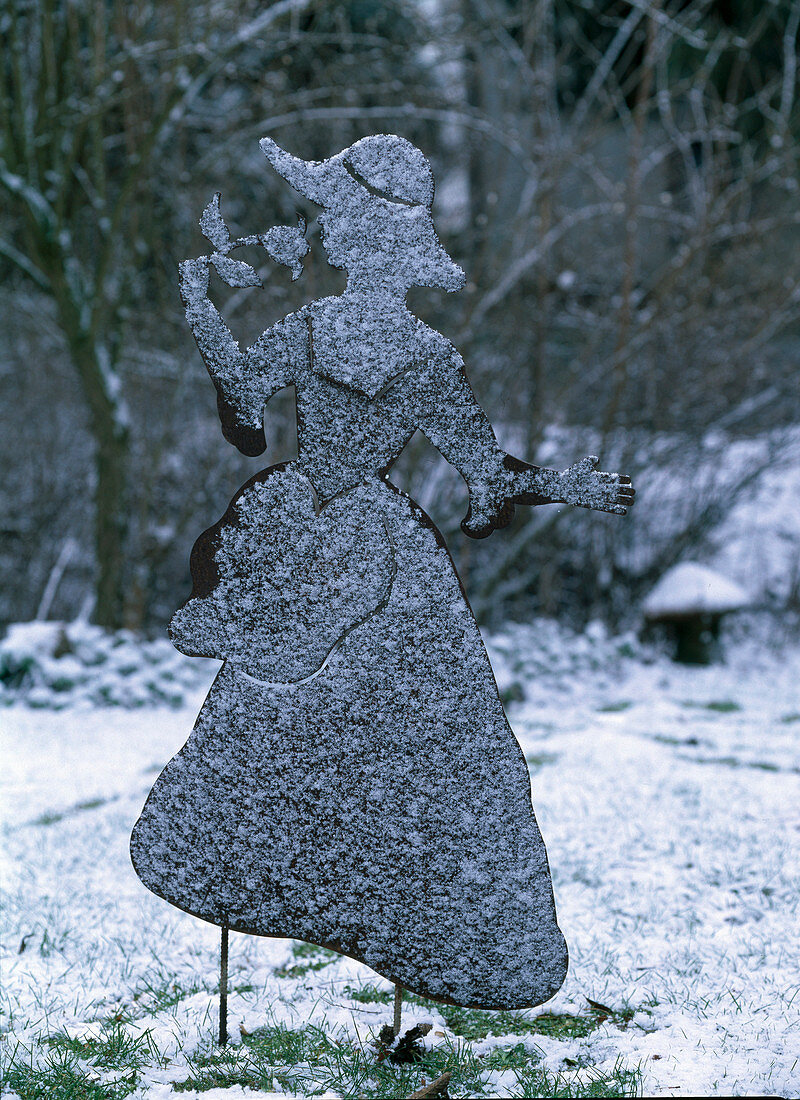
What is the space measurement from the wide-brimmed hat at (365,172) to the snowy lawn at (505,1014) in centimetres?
198

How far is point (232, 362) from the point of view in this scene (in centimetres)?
217

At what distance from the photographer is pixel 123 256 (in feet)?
24.0

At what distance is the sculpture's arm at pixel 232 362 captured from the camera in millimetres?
2158

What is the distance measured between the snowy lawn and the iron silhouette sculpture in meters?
0.27

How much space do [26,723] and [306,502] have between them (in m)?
4.41

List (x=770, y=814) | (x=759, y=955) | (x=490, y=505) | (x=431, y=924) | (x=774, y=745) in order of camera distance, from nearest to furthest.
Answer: (x=431, y=924) → (x=490, y=505) → (x=759, y=955) → (x=770, y=814) → (x=774, y=745)

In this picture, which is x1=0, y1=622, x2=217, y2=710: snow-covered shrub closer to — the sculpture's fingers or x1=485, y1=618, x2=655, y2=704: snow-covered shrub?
x1=485, y1=618, x2=655, y2=704: snow-covered shrub

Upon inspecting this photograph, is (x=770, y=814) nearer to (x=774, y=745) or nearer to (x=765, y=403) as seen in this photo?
(x=774, y=745)

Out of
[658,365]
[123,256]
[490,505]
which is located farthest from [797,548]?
[490,505]

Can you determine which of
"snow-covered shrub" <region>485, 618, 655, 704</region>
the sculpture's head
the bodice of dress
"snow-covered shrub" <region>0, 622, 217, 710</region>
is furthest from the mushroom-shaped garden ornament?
the sculpture's head

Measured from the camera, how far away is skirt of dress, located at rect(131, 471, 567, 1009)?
2.06m

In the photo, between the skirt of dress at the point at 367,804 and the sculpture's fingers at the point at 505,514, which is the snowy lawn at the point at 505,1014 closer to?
the skirt of dress at the point at 367,804

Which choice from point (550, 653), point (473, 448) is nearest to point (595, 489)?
point (473, 448)

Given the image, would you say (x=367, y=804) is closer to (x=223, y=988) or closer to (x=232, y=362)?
(x=223, y=988)
